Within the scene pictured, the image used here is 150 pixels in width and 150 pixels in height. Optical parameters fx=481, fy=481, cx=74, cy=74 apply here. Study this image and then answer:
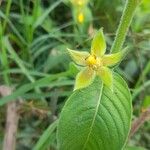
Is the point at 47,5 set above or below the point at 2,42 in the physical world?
above

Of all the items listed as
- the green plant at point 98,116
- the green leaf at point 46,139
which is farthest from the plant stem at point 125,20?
the green leaf at point 46,139

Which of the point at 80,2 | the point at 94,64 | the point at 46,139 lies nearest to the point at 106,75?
the point at 94,64

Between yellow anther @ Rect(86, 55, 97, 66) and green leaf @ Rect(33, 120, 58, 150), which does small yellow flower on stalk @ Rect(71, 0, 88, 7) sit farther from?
yellow anther @ Rect(86, 55, 97, 66)

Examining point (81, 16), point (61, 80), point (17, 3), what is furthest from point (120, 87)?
point (17, 3)

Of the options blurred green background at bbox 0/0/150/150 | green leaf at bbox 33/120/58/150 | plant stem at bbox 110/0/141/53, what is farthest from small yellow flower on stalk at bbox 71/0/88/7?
plant stem at bbox 110/0/141/53

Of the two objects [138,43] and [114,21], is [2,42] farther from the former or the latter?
[114,21]

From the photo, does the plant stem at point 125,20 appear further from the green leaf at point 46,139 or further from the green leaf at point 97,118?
the green leaf at point 46,139

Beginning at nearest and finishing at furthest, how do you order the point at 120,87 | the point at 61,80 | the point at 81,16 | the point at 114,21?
the point at 120,87 < the point at 61,80 < the point at 81,16 < the point at 114,21
